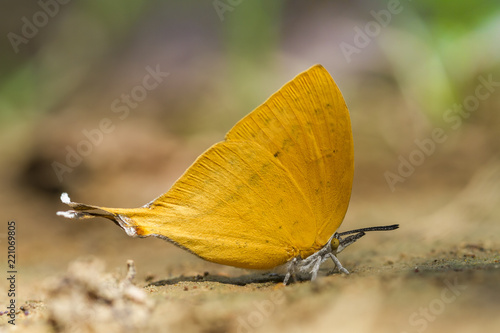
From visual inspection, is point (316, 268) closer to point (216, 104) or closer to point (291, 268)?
point (291, 268)

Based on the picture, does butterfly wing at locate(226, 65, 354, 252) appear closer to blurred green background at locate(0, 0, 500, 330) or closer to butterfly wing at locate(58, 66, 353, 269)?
butterfly wing at locate(58, 66, 353, 269)

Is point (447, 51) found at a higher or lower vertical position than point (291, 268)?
higher

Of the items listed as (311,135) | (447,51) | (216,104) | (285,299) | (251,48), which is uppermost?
(251,48)

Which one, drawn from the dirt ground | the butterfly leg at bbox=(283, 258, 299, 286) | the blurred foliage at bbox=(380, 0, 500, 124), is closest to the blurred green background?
the blurred foliage at bbox=(380, 0, 500, 124)

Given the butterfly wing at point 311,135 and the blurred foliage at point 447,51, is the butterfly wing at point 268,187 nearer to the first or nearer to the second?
the butterfly wing at point 311,135

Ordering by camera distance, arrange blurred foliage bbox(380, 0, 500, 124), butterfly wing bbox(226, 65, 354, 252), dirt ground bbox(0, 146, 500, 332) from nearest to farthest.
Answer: dirt ground bbox(0, 146, 500, 332) → butterfly wing bbox(226, 65, 354, 252) → blurred foliage bbox(380, 0, 500, 124)

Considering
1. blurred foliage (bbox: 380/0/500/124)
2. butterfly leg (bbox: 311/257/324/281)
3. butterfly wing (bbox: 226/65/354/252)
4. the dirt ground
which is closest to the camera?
the dirt ground

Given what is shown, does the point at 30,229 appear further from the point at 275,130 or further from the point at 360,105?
the point at 360,105

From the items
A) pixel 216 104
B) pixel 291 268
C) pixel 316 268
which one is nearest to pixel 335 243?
pixel 316 268
